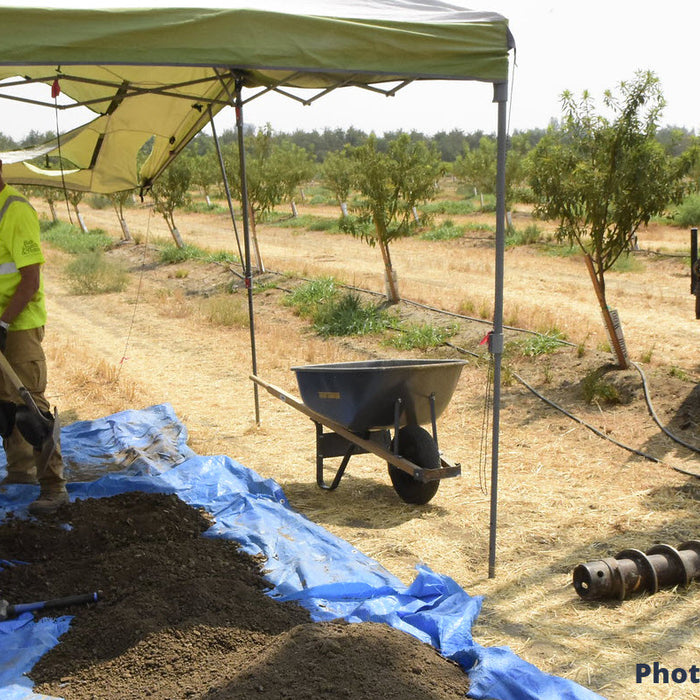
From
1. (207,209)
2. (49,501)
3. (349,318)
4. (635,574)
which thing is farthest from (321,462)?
(207,209)

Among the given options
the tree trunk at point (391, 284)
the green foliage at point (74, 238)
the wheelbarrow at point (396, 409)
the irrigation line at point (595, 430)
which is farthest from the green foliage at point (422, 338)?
the green foliage at point (74, 238)

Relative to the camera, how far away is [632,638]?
3.46 m

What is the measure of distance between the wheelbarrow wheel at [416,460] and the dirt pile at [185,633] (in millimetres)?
1292

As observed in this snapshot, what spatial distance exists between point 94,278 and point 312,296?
6537 millimetres

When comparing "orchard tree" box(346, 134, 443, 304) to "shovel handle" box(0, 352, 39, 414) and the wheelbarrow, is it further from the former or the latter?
"shovel handle" box(0, 352, 39, 414)

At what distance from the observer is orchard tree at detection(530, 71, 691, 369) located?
7852 mm

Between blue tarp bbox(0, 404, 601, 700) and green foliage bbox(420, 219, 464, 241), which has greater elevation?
green foliage bbox(420, 219, 464, 241)

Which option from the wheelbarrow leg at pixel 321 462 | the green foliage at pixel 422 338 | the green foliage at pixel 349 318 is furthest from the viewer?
the green foliage at pixel 349 318

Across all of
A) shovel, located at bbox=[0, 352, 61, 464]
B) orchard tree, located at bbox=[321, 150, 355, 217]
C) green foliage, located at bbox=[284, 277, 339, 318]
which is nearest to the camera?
shovel, located at bbox=[0, 352, 61, 464]

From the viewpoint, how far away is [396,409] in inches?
189

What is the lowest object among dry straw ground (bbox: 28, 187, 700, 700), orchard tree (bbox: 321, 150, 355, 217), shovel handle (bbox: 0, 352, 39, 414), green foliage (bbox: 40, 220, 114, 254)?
dry straw ground (bbox: 28, 187, 700, 700)

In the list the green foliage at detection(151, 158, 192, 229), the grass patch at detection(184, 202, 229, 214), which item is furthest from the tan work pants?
the grass patch at detection(184, 202, 229, 214)

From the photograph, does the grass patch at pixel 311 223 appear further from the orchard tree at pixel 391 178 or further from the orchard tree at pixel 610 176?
the orchard tree at pixel 610 176

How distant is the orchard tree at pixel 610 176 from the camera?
785 centimetres
